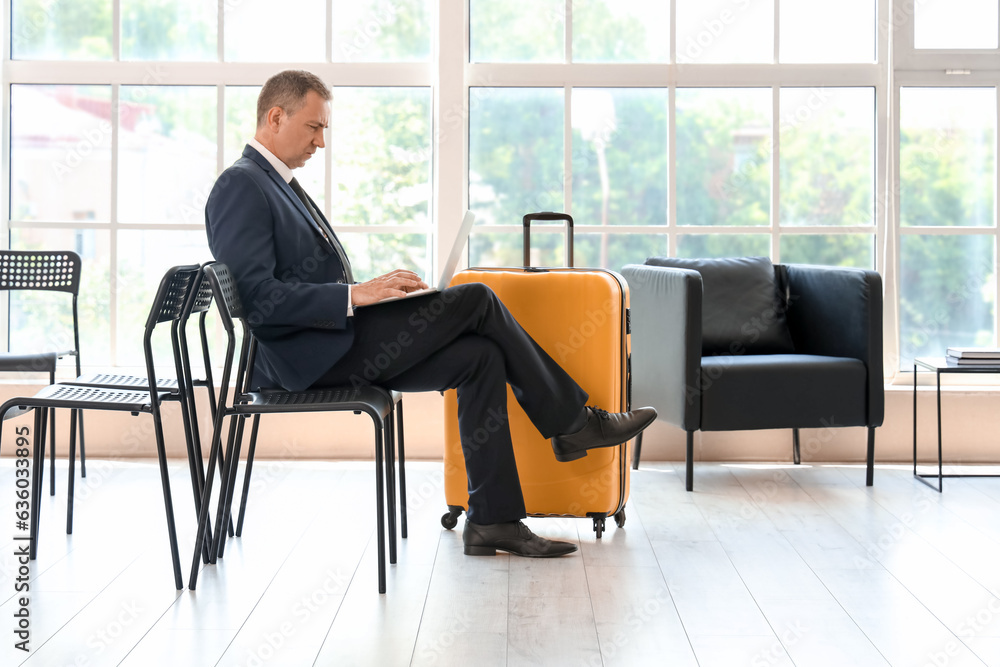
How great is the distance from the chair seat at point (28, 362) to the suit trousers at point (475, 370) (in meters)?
1.33

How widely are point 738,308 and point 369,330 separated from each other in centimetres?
179

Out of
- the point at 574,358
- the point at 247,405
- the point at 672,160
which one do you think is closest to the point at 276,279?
the point at 247,405

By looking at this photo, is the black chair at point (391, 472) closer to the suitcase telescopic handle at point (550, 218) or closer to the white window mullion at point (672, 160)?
→ the suitcase telescopic handle at point (550, 218)

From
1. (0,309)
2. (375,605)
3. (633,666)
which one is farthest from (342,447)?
(633,666)

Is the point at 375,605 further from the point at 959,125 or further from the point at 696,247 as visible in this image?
the point at 959,125


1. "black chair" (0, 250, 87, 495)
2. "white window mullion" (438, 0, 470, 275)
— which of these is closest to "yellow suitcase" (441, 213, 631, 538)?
"white window mullion" (438, 0, 470, 275)

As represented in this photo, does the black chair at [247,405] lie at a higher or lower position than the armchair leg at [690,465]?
higher

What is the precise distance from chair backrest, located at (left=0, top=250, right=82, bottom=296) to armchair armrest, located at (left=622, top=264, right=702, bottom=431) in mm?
2081

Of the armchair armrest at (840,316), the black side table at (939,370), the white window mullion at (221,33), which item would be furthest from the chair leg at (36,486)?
the black side table at (939,370)

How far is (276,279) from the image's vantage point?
7.50 ft

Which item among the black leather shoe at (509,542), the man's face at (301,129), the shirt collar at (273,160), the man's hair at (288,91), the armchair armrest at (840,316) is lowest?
the black leather shoe at (509,542)

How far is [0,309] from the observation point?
12.7 feet

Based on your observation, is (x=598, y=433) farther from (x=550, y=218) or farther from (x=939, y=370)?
(x=939, y=370)

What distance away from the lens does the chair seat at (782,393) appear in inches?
126
